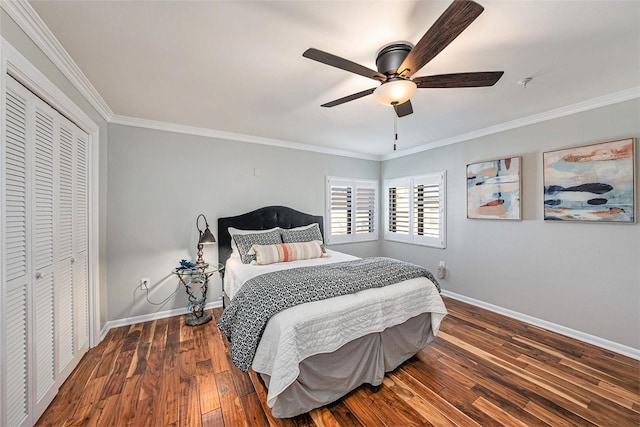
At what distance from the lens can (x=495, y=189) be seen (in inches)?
129

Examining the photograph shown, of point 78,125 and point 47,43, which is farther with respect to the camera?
point 78,125

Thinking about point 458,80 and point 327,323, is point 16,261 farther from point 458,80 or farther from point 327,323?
point 458,80

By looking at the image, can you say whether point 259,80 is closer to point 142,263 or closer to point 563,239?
point 142,263

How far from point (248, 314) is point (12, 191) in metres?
1.53

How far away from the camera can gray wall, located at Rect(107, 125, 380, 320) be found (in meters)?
2.93

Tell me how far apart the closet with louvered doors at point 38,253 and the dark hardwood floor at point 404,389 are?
29 centimetres

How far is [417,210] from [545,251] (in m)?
1.77

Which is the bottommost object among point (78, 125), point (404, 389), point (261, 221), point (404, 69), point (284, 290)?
point (404, 389)

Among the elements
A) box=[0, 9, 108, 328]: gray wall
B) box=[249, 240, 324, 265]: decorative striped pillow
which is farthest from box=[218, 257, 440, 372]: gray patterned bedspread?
box=[0, 9, 108, 328]: gray wall

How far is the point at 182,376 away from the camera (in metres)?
2.05

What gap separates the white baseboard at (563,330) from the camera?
92.8 inches

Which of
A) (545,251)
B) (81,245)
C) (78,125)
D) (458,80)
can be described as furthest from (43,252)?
(545,251)

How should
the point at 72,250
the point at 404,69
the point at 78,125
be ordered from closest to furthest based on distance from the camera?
the point at 404,69 → the point at 72,250 → the point at 78,125

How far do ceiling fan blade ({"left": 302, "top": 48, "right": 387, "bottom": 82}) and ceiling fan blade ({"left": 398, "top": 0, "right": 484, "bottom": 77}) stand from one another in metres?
0.20
